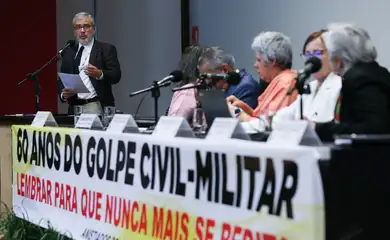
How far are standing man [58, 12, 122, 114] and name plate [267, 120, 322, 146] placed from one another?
2.71 m

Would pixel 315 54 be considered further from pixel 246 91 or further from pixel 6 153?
pixel 6 153

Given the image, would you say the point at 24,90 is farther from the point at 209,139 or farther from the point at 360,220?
the point at 360,220

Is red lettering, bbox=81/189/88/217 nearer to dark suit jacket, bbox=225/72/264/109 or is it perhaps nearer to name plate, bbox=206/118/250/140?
name plate, bbox=206/118/250/140

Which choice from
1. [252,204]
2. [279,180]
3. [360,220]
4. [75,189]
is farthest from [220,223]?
[75,189]

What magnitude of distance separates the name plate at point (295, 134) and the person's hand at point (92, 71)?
2.65m

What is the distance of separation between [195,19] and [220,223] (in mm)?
4702

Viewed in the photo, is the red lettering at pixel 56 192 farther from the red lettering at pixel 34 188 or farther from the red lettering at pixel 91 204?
the red lettering at pixel 91 204

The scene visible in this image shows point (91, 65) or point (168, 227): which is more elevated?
point (91, 65)

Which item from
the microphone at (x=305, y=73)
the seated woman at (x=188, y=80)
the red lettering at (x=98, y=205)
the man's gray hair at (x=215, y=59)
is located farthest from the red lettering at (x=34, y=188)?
the microphone at (x=305, y=73)

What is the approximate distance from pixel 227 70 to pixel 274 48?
460mm

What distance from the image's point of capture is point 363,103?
2215mm

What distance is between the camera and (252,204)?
6.78 ft

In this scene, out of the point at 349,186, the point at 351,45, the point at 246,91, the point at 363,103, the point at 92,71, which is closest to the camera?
the point at 349,186

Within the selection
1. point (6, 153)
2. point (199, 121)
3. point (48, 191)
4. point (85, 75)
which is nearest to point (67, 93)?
point (85, 75)
